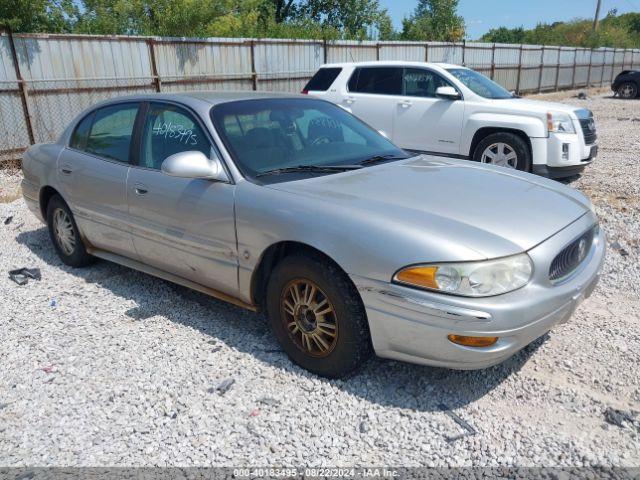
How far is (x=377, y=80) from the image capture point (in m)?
9.10

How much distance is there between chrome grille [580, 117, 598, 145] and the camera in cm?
769

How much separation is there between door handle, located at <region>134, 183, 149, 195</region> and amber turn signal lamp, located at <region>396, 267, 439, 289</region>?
2.12 m

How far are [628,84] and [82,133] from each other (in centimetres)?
2483

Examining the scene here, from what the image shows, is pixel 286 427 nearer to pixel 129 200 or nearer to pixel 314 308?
pixel 314 308

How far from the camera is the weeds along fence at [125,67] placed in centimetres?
927

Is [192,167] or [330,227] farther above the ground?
[192,167]

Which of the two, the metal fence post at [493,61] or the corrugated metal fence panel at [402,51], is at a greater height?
the corrugated metal fence panel at [402,51]

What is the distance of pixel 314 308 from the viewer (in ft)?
10.2

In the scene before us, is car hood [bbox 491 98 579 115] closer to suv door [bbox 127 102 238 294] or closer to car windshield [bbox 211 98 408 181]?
car windshield [bbox 211 98 408 181]

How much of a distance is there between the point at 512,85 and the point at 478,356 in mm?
24554

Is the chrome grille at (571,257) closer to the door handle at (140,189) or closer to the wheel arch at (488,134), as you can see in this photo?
the door handle at (140,189)

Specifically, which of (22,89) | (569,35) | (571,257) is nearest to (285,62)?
(22,89)

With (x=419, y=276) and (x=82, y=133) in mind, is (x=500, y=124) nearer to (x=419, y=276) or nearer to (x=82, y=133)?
(x=82, y=133)

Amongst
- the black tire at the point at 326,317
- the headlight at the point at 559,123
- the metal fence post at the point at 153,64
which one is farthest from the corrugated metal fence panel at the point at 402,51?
the black tire at the point at 326,317
